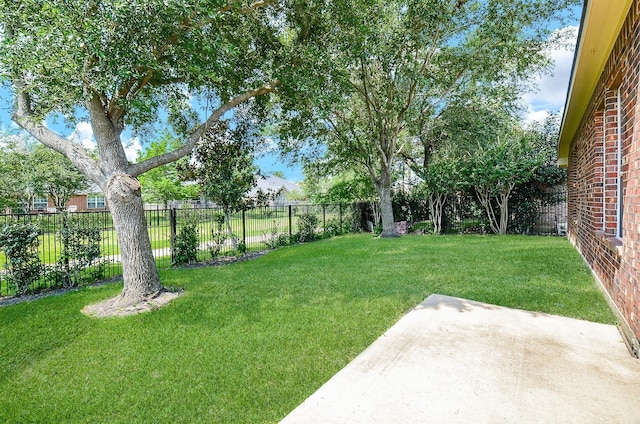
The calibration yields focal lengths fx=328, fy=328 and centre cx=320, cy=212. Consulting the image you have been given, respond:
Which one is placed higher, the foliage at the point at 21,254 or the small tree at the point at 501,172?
the small tree at the point at 501,172

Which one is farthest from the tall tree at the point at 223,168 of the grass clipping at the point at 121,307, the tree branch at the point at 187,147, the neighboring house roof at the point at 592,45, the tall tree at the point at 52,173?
the tall tree at the point at 52,173

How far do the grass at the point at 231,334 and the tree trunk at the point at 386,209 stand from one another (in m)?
5.31

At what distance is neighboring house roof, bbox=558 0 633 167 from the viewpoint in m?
2.68

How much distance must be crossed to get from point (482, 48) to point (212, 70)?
8.04 metres

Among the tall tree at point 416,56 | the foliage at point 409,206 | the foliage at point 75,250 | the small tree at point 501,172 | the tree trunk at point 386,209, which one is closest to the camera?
the foliage at point 75,250

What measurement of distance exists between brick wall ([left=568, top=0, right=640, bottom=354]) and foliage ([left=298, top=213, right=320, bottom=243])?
27.1ft

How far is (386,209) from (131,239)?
29.7ft

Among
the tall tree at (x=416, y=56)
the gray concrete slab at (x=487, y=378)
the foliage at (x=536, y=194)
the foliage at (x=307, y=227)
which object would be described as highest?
the tall tree at (x=416, y=56)

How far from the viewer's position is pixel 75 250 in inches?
239

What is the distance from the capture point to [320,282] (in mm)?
5477

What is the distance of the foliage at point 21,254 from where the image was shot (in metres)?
5.37

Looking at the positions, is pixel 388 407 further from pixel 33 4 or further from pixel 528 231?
pixel 528 231

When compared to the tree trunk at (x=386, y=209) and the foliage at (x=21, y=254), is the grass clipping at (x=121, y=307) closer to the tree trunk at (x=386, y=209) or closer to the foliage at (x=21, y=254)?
the foliage at (x=21, y=254)

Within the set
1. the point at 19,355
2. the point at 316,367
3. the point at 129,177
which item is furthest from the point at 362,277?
the point at 19,355
